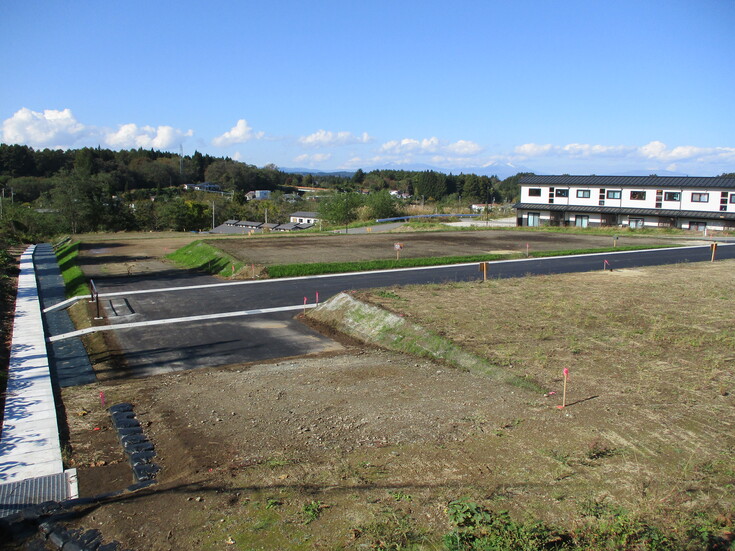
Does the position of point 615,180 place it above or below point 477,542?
Result: above

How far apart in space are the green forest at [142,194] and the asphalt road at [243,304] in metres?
38.2

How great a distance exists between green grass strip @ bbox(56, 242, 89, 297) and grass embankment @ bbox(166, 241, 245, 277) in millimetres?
5623

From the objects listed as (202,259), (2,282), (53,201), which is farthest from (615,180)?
(53,201)

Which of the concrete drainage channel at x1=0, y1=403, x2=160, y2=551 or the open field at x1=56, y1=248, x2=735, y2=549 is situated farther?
the open field at x1=56, y1=248, x2=735, y2=549

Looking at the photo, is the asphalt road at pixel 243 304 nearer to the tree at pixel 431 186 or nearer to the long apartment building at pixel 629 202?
the long apartment building at pixel 629 202

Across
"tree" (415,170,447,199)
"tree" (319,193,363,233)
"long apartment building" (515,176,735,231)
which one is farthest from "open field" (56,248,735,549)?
"tree" (415,170,447,199)

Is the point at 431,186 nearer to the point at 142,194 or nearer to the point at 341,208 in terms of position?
the point at 142,194

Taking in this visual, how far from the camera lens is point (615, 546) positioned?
614 cm

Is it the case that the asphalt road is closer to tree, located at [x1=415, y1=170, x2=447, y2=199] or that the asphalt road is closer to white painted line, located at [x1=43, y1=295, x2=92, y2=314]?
white painted line, located at [x1=43, y1=295, x2=92, y2=314]

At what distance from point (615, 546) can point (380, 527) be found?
103 inches

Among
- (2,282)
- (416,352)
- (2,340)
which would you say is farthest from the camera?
(2,282)

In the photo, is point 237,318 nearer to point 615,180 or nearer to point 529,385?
point 529,385

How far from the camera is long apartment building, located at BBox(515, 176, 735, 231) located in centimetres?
5119

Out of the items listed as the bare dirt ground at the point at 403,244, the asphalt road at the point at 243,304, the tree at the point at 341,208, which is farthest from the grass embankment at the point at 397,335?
the tree at the point at 341,208
